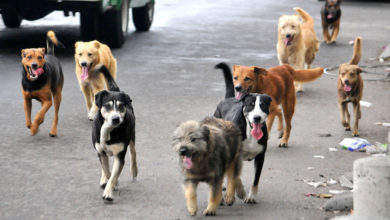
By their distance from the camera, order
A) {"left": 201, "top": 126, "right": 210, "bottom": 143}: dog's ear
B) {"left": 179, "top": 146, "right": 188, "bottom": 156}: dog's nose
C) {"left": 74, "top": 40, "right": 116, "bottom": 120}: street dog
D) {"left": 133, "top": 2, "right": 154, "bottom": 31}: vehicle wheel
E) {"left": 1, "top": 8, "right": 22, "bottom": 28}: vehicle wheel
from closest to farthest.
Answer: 1. {"left": 179, "top": 146, "right": 188, "bottom": 156}: dog's nose
2. {"left": 201, "top": 126, "right": 210, "bottom": 143}: dog's ear
3. {"left": 74, "top": 40, "right": 116, "bottom": 120}: street dog
4. {"left": 1, "top": 8, "right": 22, "bottom": 28}: vehicle wheel
5. {"left": 133, "top": 2, "right": 154, "bottom": 31}: vehicle wheel

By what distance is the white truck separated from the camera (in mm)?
14898

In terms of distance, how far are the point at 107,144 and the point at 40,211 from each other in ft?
2.77

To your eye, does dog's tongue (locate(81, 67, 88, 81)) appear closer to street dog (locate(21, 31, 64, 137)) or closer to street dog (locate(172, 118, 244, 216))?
street dog (locate(21, 31, 64, 137))

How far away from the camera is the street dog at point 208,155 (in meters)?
6.03

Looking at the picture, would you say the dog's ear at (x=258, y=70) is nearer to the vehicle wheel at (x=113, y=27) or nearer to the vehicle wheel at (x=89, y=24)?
the vehicle wheel at (x=89, y=24)

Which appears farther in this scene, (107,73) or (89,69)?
(89,69)

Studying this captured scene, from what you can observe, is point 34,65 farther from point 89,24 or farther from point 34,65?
point 89,24

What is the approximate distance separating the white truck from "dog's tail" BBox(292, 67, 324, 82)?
6434 mm

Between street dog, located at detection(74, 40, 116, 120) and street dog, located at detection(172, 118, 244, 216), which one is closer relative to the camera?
street dog, located at detection(172, 118, 244, 216)

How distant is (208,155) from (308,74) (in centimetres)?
355

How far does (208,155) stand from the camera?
6168 mm

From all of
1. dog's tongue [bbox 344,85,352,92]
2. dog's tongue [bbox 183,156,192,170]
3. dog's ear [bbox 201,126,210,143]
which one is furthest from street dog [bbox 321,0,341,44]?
dog's tongue [bbox 183,156,192,170]

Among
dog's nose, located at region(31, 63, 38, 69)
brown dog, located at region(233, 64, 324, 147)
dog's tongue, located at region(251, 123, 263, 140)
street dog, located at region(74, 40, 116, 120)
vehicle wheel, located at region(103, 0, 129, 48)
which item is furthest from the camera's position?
vehicle wheel, located at region(103, 0, 129, 48)

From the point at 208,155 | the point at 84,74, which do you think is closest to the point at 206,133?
the point at 208,155
